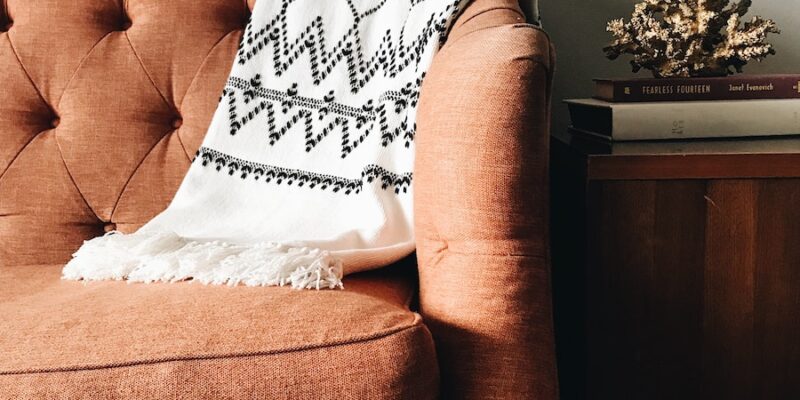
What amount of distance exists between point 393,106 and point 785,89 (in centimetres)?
56

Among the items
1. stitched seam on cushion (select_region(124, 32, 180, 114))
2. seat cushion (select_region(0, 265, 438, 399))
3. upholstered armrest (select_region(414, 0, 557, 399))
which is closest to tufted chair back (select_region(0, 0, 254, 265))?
stitched seam on cushion (select_region(124, 32, 180, 114))

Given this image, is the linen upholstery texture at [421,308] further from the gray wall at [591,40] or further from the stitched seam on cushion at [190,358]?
the gray wall at [591,40]

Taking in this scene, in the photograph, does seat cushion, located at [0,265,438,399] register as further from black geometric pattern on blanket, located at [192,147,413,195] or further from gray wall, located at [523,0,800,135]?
gray wall, located at [523,0,800,135]

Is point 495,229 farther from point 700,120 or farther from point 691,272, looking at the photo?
point 700,120

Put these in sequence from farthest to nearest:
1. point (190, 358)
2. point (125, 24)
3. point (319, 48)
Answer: point (125, 24) < point (319, 48) < point (190, 358)

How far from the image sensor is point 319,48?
1099 mm

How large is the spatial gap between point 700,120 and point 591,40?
480 mm

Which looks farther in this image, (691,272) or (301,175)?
(301,175)

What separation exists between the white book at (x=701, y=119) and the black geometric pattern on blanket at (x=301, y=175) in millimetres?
310

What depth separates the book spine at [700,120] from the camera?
0.97 meters

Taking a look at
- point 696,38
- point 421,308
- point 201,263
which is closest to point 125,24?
point 201,263

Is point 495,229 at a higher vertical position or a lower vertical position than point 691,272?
higher

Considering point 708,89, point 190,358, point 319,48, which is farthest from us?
point 319,48

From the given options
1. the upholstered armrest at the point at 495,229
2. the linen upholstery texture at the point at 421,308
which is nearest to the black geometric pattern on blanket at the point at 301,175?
the linen upholstery texture at the point at 421,308
